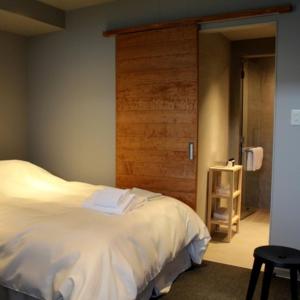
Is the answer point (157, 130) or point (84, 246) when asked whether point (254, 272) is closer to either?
point (84, 246)

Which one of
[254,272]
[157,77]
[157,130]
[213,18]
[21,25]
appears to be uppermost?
[21,25]

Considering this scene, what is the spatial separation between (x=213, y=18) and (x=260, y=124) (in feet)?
8.08

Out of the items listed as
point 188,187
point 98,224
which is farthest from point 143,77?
point 98,224

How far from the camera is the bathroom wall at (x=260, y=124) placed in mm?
4930

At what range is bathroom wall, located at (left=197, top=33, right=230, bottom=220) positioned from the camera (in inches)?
134

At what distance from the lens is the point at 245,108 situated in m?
4.82

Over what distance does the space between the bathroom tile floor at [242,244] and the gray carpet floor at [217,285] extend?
184mm

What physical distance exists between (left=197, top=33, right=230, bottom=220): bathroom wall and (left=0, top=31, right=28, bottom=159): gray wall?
6.62ft

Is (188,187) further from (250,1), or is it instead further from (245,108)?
(245,108)

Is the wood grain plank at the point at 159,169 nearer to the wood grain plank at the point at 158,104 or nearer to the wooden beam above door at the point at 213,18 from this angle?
the wood grain plank at the point at 158,104

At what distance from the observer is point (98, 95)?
3.59m

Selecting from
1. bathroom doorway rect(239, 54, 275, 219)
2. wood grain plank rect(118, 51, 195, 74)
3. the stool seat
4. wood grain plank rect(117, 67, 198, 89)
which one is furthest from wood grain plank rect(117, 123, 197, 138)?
bathroom doorway rect(239, 54, 275, 219)

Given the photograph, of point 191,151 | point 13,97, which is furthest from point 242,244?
point 13,97

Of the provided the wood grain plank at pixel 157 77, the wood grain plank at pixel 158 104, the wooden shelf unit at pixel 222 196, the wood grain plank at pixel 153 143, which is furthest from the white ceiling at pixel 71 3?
the wooden shelf unit at pixel 222 196
